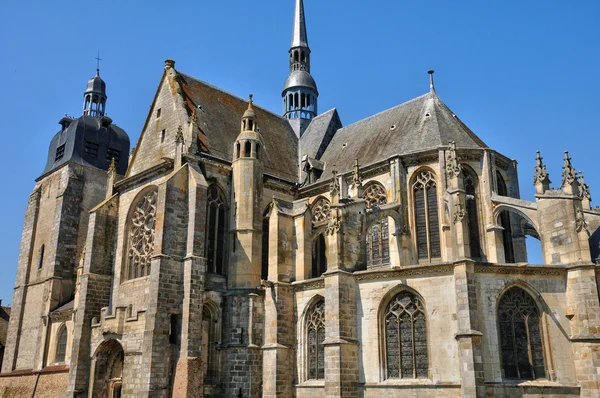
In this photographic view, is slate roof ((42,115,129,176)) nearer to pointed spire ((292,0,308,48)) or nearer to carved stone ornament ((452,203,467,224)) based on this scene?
pointed spire ((292,0,308,48))

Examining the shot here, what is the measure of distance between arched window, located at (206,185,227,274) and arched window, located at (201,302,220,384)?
1.70 meters

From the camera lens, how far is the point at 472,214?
23.4 m

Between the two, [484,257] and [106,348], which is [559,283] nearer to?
[484,257]

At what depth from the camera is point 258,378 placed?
2170cm

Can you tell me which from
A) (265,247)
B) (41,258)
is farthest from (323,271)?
(41,258)

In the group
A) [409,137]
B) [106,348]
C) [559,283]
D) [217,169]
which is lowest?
[106,348]

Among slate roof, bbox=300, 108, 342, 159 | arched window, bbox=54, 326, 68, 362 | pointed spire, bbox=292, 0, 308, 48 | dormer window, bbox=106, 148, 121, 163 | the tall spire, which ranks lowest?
arched window, bbox=54, 326, 68, 362

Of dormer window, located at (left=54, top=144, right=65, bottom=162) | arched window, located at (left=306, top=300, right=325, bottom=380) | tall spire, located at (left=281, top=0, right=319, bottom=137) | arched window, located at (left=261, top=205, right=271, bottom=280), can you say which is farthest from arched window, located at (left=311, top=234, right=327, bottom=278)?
dormer window, located at (left=54, top=144, right=65, bottom=162)

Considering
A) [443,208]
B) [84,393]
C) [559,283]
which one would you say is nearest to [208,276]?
[84,393]

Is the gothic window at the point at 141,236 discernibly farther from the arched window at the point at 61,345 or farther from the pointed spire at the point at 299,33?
the pointed spire at the point at 299,33

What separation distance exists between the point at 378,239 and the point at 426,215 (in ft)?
7.71

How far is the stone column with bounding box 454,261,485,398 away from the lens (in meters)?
16.4

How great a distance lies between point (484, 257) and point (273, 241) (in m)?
8.18

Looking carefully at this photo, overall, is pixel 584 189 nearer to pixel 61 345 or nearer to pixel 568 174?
pixel 568 174
